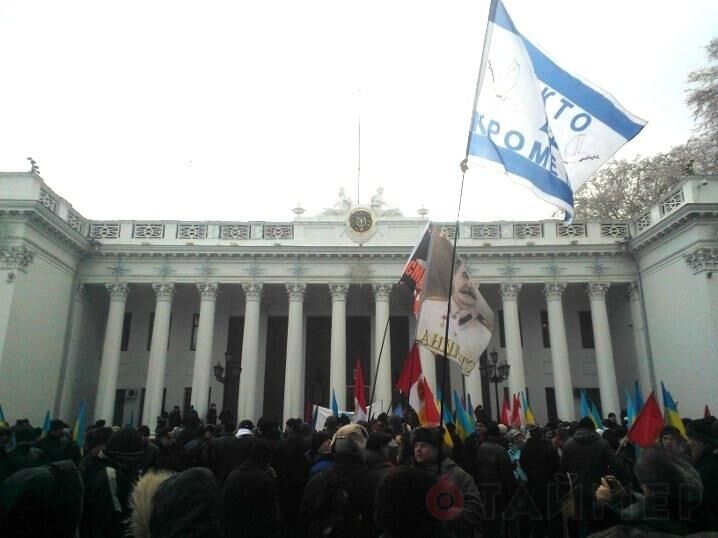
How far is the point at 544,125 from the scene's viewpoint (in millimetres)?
6422

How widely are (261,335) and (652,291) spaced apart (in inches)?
714

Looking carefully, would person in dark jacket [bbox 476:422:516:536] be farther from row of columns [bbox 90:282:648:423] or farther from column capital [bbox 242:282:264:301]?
column capital [bbox 242:282:264:301]

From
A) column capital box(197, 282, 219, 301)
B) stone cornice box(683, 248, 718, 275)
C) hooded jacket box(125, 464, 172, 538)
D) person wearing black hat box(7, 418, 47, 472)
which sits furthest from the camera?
column capital box(197, 282, 219, 301)

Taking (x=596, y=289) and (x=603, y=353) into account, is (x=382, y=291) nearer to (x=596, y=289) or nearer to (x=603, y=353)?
(x=596, y=289)

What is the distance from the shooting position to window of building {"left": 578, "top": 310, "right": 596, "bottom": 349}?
27141mm

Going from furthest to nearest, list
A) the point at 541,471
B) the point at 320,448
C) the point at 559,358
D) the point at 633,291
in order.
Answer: the point at 633,291 → the point at 559,358 → the point at 541,471 → the point at 320,448

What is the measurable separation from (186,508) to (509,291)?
22652 mm

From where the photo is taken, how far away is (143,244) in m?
24.8

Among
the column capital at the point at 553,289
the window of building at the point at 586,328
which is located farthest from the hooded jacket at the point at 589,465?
the window of building at the point at 586,328

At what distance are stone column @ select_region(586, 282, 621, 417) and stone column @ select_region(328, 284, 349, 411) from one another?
11.0 metres

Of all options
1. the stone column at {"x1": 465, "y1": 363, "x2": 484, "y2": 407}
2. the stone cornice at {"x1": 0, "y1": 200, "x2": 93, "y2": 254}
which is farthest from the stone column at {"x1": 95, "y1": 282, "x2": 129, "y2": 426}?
the stone column at {"x1": 465, "y1": 363, "x2": 484, "y2": 407}

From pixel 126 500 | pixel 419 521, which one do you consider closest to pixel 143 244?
pixel 126 500

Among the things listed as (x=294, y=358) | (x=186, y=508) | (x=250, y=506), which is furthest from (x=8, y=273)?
(x=186, y=508)

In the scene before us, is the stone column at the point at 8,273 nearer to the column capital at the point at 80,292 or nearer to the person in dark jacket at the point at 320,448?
the column capital at the point at 80,292
